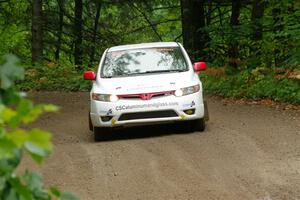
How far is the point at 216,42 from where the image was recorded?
1938cm

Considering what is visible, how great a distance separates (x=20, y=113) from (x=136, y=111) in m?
8.68

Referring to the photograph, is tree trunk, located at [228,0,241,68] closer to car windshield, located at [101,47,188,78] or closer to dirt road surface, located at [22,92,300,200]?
dirt road surface, located at [22,92,300,200]

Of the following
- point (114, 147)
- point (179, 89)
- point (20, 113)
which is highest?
point (20, 113)

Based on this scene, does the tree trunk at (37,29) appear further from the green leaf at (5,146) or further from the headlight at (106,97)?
the green leaf at (5,146)

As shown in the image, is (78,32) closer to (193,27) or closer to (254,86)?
→ (193,27)

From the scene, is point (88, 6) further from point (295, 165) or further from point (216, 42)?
point (295, 165)

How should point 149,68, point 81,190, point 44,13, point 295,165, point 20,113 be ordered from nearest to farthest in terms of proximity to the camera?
point 20,113
point 81,190
point 295,165
point 149,68
point 44,13

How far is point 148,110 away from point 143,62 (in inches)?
49.7

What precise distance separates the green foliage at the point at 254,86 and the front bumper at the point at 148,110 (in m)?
3.82

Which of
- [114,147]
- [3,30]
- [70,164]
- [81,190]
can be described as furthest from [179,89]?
[3,30]

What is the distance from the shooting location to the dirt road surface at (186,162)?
6.83 meters

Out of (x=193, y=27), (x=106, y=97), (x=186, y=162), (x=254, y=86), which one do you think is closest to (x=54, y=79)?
(x=193, y=27)

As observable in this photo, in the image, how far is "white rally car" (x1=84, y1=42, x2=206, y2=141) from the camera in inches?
390

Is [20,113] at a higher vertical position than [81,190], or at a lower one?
higher
